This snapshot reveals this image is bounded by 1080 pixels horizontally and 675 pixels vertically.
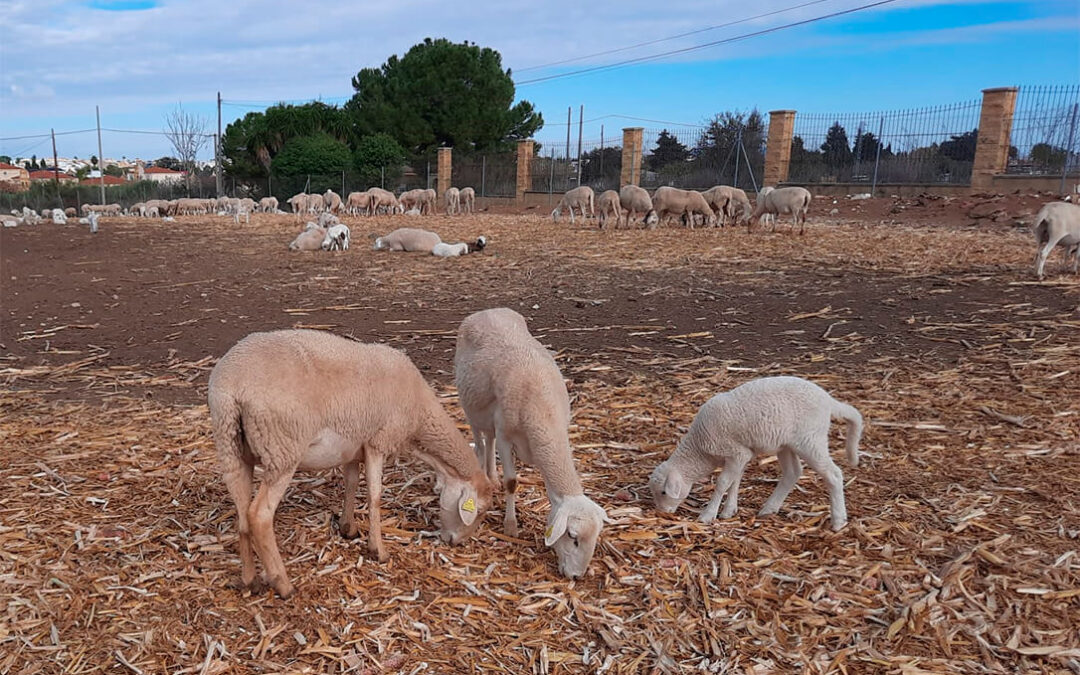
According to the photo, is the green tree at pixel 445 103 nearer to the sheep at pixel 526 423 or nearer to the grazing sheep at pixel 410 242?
the grazing sheep at pixel 410 242

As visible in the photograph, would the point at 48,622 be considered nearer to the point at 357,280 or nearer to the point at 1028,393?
the point at 1028,393

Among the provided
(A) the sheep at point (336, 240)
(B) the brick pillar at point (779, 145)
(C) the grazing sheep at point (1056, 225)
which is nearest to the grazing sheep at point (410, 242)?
(A) the sheep at point (336, 240)

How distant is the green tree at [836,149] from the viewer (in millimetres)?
31205

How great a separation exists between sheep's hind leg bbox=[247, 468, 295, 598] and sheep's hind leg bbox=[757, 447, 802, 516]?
9.18 ft

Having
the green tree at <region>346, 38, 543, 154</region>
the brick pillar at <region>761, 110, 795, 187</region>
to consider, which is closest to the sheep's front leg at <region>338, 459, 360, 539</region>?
the brick pillar at <region>761, 110, 795, 187</region>

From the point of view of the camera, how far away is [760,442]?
4.09 meters

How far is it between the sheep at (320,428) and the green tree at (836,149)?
1254 inches

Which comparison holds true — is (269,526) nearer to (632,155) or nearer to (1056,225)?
(1056,225)

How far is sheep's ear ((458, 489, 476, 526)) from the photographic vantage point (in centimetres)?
381

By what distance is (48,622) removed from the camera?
3.19 metres

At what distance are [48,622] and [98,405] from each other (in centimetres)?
322

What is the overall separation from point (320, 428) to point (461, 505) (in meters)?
0.89

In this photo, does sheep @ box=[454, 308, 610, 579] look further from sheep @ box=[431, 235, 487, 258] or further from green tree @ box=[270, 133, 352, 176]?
green tree @ box=[270, 133, 352, 176]

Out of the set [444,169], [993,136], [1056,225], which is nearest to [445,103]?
[444,169]
